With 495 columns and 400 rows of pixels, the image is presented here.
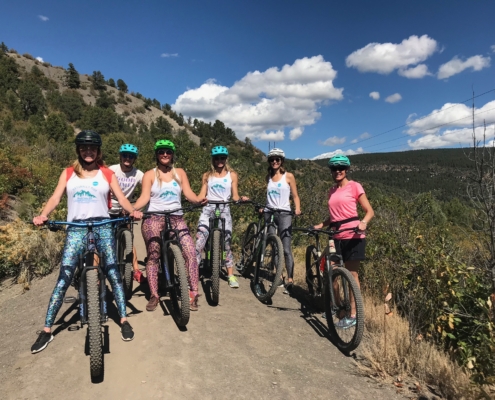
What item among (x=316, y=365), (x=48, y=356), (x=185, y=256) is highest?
(x=185, y=256)

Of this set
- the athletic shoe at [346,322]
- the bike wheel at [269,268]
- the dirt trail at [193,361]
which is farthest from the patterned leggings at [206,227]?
the athletic shoe at [346,322]

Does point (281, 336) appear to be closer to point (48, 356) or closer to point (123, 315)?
point (123, 315)

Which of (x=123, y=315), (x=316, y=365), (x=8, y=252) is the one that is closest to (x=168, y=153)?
(x=123, y=315)

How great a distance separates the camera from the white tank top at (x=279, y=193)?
531cm

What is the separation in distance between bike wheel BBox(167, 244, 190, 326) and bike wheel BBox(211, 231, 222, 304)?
0.58m

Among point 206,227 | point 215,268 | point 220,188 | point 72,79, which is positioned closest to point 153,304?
point 215,268

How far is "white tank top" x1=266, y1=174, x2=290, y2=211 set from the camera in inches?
209

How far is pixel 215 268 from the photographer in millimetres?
4617

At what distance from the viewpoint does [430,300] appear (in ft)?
14.7

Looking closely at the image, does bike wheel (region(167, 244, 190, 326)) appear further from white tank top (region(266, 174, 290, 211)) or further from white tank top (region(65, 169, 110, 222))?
white tank top (region(266, 174, 290, 211))

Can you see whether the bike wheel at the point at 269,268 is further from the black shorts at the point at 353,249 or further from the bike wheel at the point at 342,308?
the black shorts at the point at 353,249

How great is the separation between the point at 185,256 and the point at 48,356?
68.4 inches

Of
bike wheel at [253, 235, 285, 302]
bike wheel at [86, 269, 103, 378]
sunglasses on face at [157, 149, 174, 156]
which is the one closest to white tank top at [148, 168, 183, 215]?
sunglasses on face at [157, 149, 174, 156]

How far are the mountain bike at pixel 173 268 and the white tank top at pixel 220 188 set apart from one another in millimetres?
912
